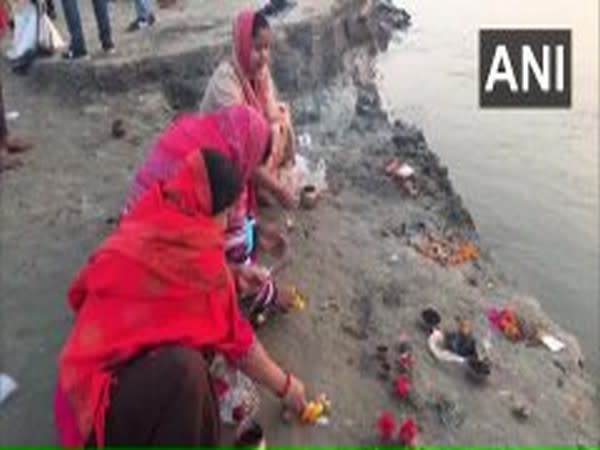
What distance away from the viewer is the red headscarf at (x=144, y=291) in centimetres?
361

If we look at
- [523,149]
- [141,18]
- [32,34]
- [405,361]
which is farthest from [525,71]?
[405,361]

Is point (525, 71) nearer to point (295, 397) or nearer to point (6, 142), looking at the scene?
point (6, 142)

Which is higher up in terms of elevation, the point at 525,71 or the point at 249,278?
the point at 249,278

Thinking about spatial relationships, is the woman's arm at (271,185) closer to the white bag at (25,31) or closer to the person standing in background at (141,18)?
the white bag at (25,31)

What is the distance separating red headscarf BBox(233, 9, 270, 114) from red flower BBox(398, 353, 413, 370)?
197 cm

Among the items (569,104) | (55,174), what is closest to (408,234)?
(55,174)

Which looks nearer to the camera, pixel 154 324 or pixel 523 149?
pixel 154 324

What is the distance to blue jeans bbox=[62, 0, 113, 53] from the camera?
964cm

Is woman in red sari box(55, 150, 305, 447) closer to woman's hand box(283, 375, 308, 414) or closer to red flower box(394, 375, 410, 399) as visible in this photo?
woman's hand box(283, 375, 308, 414)

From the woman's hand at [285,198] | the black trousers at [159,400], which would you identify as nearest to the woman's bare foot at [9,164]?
the woman's hand at [285,198]

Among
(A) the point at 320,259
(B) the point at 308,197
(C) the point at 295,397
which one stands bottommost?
(A) the point at 320,259

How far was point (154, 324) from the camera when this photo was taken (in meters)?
3.66

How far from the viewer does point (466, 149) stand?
498 inches

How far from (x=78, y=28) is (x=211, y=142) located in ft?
18.1
